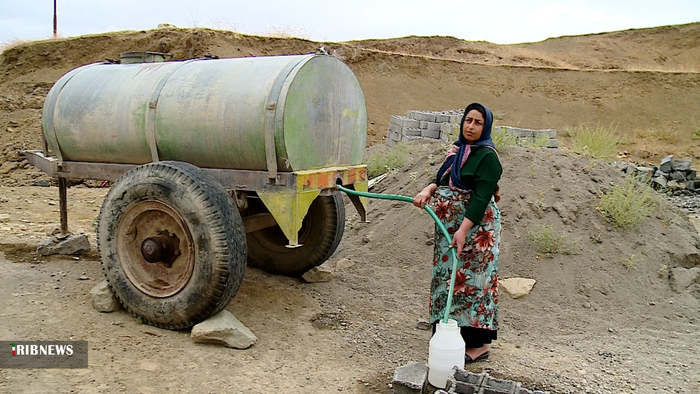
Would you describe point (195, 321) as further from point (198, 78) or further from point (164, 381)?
point (198, 78)

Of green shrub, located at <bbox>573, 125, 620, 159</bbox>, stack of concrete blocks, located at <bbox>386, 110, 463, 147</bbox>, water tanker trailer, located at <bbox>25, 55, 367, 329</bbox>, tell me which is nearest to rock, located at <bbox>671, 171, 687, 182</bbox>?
green shrub, located at <bbox>573, 125, 620, 159</bbox>

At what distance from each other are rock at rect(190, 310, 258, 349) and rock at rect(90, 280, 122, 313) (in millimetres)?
748

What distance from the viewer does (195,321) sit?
368 centimetres

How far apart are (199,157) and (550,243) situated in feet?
12.1

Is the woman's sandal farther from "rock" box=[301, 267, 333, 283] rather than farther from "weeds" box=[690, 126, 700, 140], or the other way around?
"weeds" box=[690, 126, 700, 140]

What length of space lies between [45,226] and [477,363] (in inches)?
217

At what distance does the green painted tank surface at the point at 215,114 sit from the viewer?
12.4ft

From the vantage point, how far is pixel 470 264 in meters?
3.57

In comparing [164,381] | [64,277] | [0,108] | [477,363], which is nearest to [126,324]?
[164,381]

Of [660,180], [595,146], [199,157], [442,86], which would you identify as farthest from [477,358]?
[442,86]

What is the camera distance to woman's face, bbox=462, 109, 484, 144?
3.45 metres

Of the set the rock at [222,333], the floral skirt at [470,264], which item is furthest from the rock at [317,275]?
the floral skirt at [470,264]

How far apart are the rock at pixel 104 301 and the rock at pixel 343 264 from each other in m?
2.35

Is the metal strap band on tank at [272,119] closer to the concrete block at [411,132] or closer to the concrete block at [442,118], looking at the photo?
the concrete block at [442,118]
